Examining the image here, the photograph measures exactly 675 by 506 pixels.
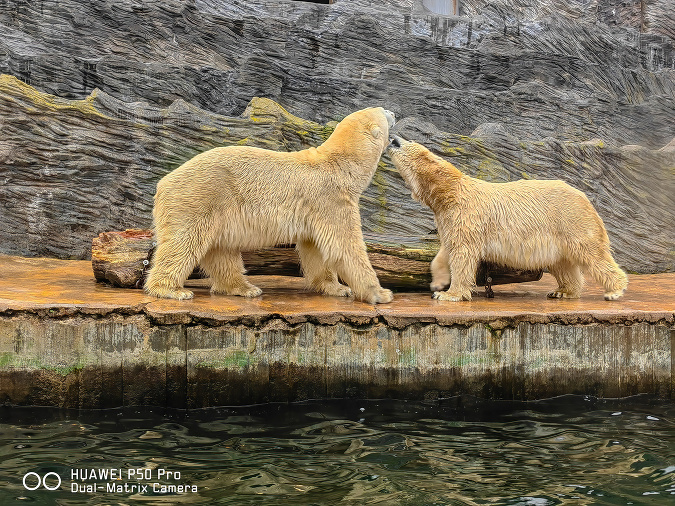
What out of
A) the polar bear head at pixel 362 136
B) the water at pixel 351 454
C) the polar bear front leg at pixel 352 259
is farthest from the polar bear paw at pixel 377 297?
the polar bear head at pixel 362 136

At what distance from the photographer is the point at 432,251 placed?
24.6 feet

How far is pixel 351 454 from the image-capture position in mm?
4762

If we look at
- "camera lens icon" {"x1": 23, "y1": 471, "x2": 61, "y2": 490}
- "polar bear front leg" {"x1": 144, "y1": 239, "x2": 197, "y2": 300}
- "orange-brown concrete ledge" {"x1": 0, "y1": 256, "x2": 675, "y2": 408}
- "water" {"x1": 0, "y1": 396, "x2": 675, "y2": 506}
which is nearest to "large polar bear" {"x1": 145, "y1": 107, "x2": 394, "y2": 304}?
"polar bear front leg" {"x1": 144, "y1": 239, "x2": 197, "y2": 300}

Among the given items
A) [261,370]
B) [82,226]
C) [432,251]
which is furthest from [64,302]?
[82,226]

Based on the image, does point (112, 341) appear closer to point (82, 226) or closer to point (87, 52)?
point (82, 226)

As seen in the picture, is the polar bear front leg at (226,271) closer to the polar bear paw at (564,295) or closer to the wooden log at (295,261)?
→ the wooden log at (295,261)

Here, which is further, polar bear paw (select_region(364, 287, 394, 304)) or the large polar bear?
polar bear paw (select_region(364, 287, 394, 304))

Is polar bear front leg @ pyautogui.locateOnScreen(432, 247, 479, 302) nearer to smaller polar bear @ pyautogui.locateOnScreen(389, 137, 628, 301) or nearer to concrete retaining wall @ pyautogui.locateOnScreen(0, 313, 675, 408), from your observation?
smaller polar bear @ pyautogui.locateOnScreen(389, 137, 628, 301)

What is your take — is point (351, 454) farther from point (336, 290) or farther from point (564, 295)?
point (564, 295)

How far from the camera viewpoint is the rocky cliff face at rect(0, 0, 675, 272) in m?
9.71

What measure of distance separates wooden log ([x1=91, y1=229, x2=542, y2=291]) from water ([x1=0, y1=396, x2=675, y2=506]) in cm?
181

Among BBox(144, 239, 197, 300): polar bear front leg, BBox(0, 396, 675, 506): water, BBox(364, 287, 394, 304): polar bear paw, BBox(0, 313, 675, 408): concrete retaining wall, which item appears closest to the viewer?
BBox(0, 396, 675, 506): water

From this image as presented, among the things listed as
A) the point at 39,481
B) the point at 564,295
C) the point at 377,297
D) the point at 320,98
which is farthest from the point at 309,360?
the point at 320,98

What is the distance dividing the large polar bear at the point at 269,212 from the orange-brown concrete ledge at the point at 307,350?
0.43 m
